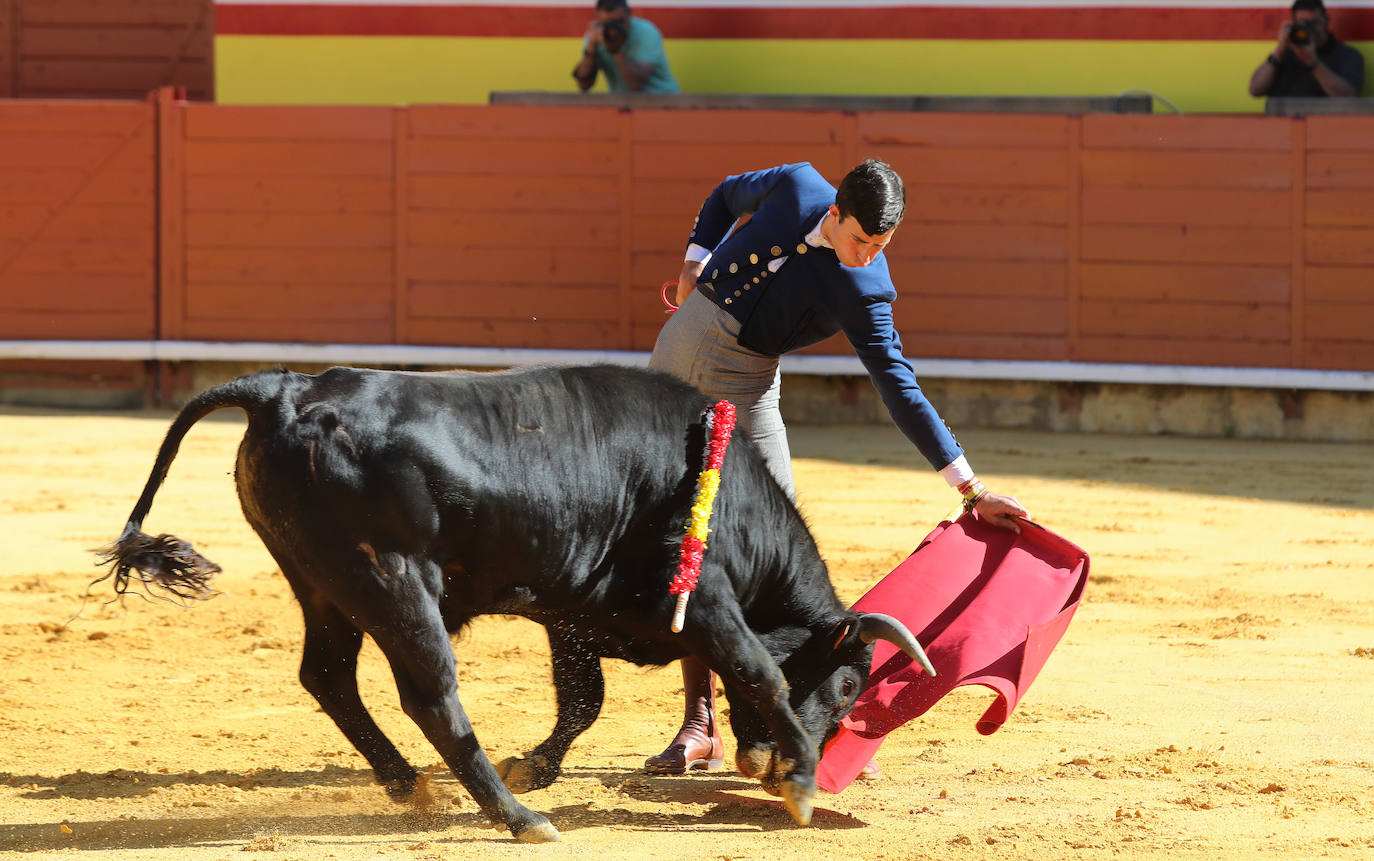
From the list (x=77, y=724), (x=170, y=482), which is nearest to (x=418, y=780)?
(x=77, y=724)

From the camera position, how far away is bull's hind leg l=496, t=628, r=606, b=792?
294cm

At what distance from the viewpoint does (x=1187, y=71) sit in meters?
8.62

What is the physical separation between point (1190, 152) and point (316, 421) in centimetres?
625

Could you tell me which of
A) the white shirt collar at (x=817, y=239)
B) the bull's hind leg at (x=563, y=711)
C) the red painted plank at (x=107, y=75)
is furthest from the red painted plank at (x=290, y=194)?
the white shirt collar at (x=817, y=239)

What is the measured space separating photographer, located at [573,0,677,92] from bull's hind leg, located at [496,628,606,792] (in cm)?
590

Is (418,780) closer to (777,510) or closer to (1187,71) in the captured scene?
(777,510)

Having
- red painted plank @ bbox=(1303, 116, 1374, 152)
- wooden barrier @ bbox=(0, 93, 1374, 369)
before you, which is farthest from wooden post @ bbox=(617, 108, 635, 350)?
red painted plank @ bbox=(1303, 116, 1374, 152)

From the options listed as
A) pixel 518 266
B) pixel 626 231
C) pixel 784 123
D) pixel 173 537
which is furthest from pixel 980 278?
pixel 173 537

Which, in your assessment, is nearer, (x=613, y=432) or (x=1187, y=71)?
(x=613, y=432)

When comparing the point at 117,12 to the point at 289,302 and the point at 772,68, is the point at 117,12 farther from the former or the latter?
the point at 772,68

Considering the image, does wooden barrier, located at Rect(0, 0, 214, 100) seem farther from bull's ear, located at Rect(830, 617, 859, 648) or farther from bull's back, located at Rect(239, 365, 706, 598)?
bull's ear, located at Rect(830, 617, 859, 648)

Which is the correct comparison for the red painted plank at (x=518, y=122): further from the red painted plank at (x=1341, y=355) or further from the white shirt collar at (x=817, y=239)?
the white shirt collar at (x=817, y=239)

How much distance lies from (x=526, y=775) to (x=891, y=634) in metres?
0.72

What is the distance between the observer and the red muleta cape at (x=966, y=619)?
290 cm
